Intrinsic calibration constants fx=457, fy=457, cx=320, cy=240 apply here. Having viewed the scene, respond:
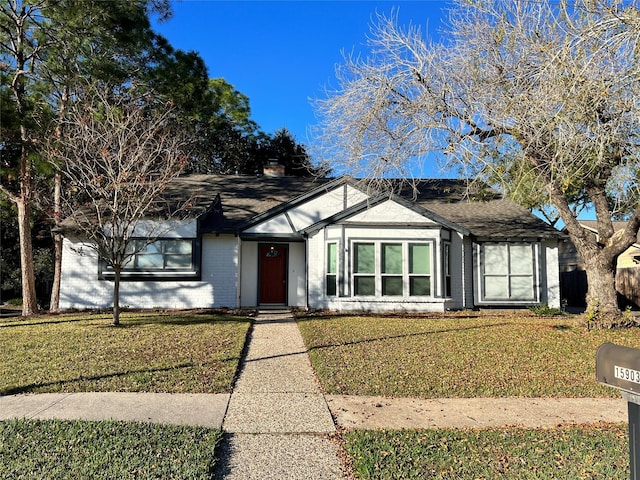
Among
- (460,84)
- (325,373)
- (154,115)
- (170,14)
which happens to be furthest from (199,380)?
(170,14)

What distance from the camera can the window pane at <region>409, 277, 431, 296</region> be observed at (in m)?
14.8

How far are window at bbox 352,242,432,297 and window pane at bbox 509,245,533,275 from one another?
3.43 metres

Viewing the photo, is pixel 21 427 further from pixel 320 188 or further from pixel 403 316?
pixel 320 188

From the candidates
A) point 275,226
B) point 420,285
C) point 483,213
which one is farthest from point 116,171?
point 483,213

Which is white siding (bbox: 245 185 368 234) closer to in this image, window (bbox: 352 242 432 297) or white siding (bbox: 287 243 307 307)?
white siding (bbox: 287 243 307 307)

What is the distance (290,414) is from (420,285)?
1002cm

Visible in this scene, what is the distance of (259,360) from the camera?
8.32 meters

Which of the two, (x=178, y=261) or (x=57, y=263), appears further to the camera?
(x=57, y=263)

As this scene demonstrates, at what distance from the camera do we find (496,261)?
16062 millimetres

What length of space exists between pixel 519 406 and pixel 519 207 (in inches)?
539

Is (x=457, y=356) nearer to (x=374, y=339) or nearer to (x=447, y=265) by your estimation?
(x=374, y=339)

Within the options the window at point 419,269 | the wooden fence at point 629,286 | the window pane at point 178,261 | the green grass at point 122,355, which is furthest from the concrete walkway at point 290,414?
the wooden fence at point 629,286

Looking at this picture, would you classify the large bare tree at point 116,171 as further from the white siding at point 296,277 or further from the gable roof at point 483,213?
the gable roof at point 483,213

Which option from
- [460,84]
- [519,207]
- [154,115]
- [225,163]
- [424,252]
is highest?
[225,163]
